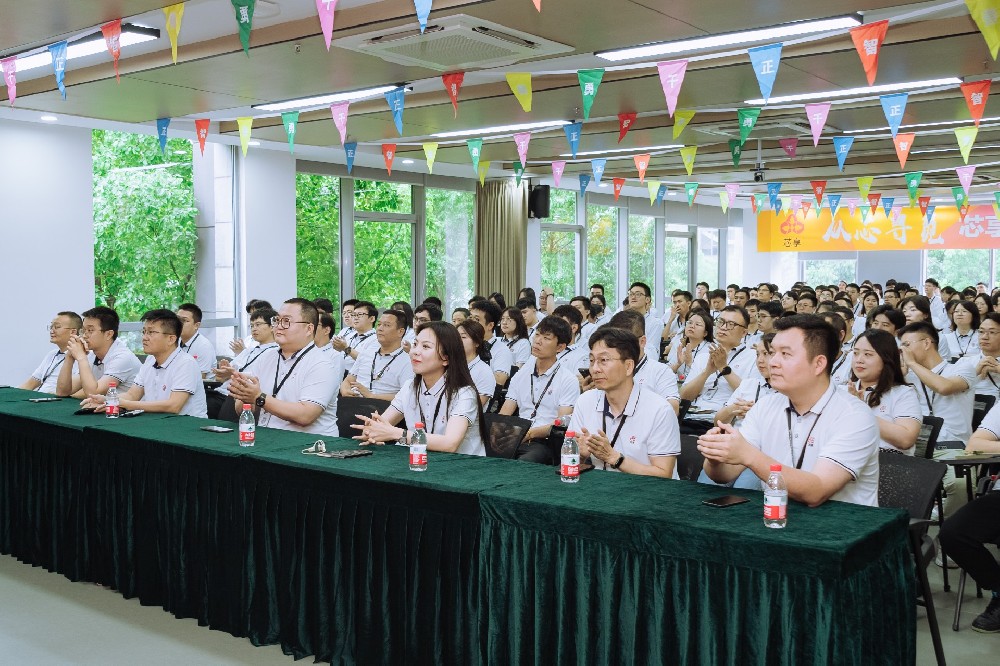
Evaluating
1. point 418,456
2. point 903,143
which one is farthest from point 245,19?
point 903,143

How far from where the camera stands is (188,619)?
4188 mm

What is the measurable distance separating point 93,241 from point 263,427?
20.3 ft

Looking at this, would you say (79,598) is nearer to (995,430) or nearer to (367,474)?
(367,474)

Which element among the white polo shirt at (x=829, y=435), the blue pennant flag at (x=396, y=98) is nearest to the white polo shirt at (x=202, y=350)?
the blue pennant flag at (x=396, y=98)

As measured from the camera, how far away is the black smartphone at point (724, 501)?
9.53 ft

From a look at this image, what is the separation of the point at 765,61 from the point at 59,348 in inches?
206

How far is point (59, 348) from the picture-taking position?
673 centimetres

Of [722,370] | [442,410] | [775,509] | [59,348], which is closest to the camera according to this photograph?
[775,509]

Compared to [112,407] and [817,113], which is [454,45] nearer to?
[112,407]

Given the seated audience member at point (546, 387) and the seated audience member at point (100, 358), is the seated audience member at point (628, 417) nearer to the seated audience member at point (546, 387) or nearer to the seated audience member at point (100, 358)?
the seated audience member at point (546, 387)

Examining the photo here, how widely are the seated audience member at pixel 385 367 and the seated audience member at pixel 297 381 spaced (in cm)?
181

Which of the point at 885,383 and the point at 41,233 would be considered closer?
the point at 885,383

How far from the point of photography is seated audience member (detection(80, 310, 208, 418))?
5301 millimetres

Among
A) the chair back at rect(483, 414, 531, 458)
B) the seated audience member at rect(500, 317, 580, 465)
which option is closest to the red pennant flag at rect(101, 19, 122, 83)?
the seated audience member at rect(500, 317, 580, 465)
